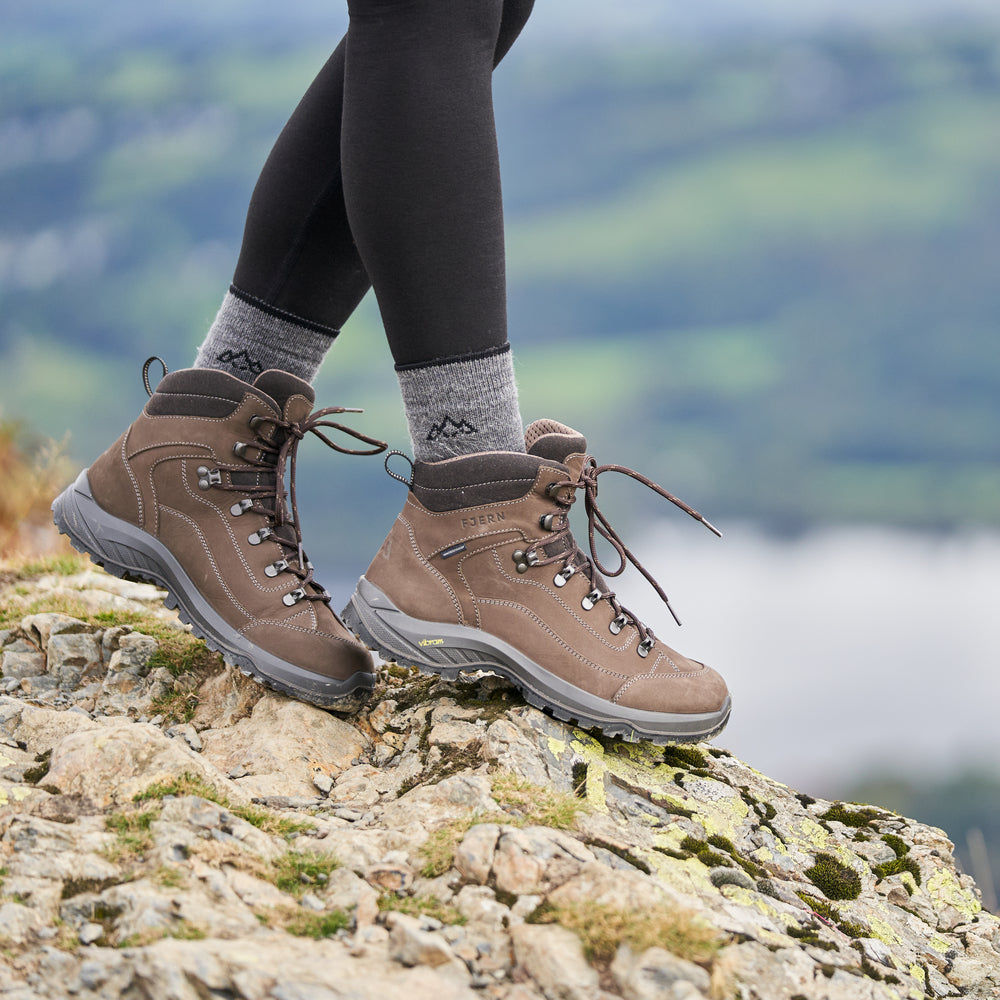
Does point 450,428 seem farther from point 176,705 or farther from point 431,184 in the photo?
point 176,705

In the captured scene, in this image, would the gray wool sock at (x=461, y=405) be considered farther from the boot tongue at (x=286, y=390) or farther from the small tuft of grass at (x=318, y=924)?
the small tuft of grass at (x=318, y=924)

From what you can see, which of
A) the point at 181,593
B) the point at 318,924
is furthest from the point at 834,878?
the point at 181,593

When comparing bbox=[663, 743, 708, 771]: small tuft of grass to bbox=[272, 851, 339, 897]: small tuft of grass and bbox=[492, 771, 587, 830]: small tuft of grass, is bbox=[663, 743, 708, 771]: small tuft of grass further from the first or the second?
bbox=[272, 851, 339, 897]: small tuft of grass

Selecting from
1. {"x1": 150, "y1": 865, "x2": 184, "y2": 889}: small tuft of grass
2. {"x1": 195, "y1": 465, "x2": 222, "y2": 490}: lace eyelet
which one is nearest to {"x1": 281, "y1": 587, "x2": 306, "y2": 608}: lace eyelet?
{"x1": 195, "y1": 465, "x2": 222, "y2": 490}: lace eyelet

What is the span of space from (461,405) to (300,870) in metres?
0.92

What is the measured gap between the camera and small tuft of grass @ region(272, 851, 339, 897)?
1.33 metres

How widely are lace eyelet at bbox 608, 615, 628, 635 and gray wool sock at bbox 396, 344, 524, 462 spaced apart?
43 cm

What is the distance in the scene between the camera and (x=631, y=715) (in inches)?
78.0

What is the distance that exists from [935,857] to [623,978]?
4.31 ft

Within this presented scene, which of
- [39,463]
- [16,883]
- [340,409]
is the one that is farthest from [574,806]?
[39,463]

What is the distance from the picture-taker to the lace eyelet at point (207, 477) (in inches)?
84.3

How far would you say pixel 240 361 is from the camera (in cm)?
225

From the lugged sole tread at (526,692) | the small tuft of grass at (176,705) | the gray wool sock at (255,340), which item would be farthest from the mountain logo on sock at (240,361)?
the small tuft of grass at (176,705)

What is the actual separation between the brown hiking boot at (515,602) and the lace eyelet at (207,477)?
0.41 metres
